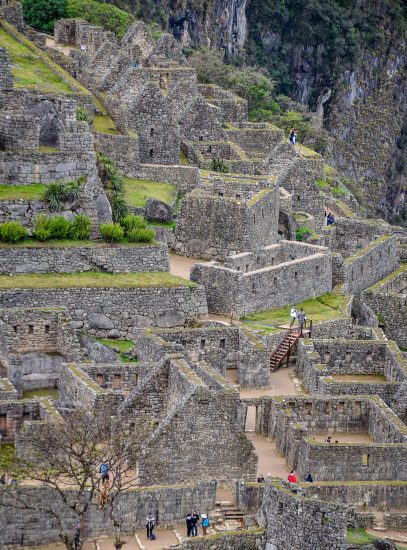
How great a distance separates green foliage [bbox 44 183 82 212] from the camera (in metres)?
64.1

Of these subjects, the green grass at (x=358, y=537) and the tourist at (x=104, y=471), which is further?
the green grass at (x=358, y=537)

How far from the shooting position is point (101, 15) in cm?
9756

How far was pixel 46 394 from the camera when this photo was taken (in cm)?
5734

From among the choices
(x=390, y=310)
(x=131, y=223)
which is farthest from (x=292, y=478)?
(x=390, y=310)

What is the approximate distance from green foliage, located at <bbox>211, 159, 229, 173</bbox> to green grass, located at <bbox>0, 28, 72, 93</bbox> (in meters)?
6.45

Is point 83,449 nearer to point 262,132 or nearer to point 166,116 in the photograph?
point 166,116

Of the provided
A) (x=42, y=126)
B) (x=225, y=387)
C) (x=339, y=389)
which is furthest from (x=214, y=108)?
(x=225, y=387)

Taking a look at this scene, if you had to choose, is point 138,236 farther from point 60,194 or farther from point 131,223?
point 60,194

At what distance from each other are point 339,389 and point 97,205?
980 centimetres

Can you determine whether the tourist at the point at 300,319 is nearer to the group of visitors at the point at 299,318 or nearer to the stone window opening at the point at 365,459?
the group of visitors at the point at 299,318

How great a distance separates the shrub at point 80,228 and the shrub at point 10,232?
6.20 ft

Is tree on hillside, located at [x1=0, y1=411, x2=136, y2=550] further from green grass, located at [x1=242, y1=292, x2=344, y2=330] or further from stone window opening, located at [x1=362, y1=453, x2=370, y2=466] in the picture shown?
green grass, located at [x1=242, y1=292, x2=344, y2=330]

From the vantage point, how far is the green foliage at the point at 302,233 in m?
74.9

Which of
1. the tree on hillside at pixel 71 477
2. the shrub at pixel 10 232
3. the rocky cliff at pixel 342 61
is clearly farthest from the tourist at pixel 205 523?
the rocky cliff at pixel 342 61
